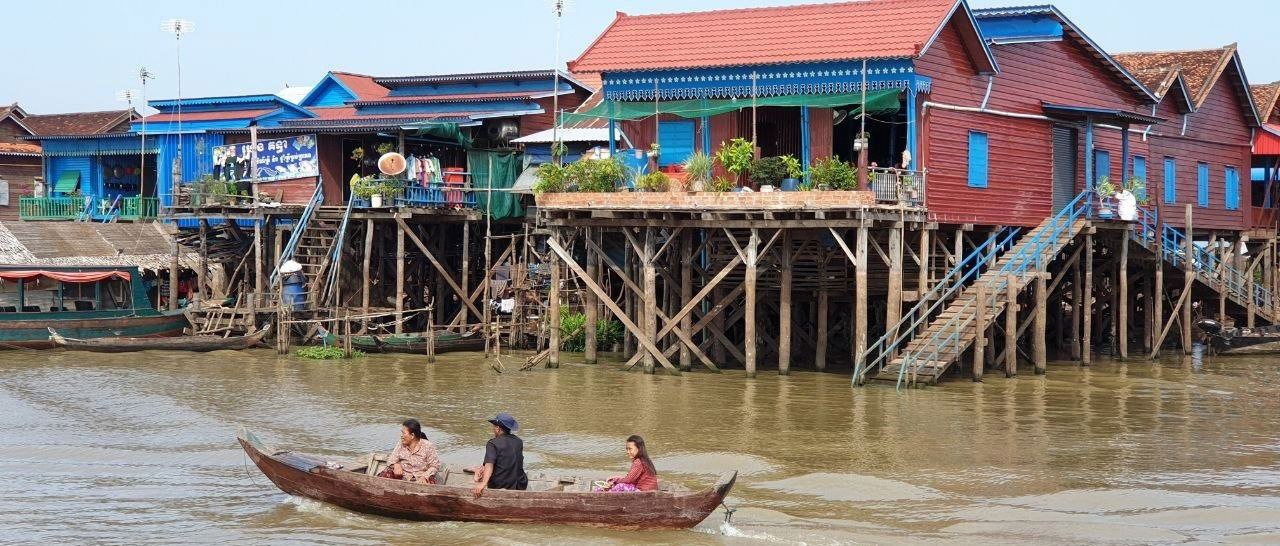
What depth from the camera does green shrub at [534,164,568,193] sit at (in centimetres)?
2650

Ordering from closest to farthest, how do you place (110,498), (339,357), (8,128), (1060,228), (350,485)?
1. (350,485)
2. (110,498)
3. (1060,228)
4. (339,357)
5. (8,128)

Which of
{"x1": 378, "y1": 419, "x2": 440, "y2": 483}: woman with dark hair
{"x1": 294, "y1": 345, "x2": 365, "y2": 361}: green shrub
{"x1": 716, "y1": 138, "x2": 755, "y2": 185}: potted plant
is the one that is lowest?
{"x1": 378, "y1": 419, "x2": 440, "y2": 483}: woman with dark hair

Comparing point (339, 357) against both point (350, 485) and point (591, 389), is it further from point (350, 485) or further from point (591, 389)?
point (350, 485)

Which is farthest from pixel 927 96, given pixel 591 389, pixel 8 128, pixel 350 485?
pixel 8 128

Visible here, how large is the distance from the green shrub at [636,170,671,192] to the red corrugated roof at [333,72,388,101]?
57.5ft

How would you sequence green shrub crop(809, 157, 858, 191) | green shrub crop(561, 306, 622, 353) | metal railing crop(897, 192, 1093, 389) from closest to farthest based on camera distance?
metal railing crop(897, 192, 1093, 389) < green shrub crop(809, 157, 858, 191) < green shrub crop(561, 306, 622, 353)

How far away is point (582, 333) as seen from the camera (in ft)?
101

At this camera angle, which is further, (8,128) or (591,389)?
(8,128)

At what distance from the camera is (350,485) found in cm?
1503

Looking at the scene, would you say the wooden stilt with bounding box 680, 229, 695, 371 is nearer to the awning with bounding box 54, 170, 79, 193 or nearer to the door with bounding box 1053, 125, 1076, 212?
the door with bounding box 1053, 125, 1076, 212

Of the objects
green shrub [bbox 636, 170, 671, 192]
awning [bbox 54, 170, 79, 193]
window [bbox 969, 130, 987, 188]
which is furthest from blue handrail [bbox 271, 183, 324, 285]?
window [bbox 969, 130, 987, 188]

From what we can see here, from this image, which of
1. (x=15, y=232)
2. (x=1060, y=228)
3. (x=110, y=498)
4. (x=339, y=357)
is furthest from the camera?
(x=15, y=232)

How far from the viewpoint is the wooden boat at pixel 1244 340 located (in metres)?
30.8

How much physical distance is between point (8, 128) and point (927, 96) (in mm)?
35033
